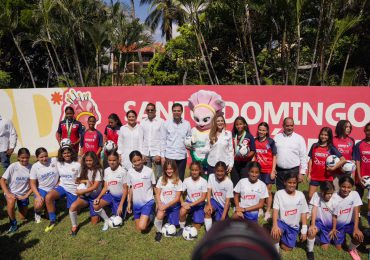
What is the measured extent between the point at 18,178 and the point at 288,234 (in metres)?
4.33

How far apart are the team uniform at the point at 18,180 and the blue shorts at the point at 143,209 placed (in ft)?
6.23

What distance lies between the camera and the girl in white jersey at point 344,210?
4.25 metres

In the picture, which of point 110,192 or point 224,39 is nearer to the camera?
point 110,192

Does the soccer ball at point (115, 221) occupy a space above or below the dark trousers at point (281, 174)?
below

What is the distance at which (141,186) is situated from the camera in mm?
5148

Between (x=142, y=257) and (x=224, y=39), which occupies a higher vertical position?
(x=224, y=39)

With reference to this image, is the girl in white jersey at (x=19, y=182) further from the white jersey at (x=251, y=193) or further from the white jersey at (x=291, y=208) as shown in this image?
the white jersey at (x=291, y=208)

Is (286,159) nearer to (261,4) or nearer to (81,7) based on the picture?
(261,4)

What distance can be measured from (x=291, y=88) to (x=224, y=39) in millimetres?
9086

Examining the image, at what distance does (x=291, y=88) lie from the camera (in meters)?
8.02

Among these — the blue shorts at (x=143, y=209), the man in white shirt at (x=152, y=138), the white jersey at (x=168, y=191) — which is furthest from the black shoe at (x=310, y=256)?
the man in white shirt at (x=152, y=138)

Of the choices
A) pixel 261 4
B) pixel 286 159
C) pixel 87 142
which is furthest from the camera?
pixel 261 4

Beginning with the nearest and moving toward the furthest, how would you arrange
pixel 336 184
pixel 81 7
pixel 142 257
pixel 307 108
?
pixel 142 257 → pixel 336 184 → pixel 307 108 → pixel 81 7

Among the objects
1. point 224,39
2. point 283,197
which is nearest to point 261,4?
point 224,39
